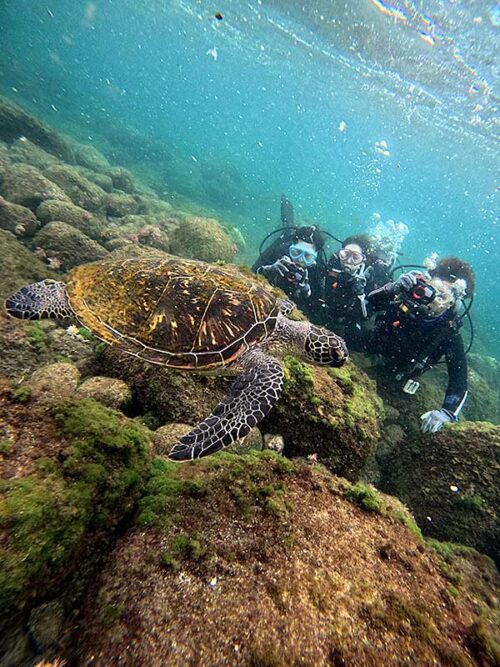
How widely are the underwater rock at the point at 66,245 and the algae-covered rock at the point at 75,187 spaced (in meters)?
5.16

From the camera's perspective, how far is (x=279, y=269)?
316 inches

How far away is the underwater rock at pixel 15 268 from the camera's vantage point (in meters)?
4.85

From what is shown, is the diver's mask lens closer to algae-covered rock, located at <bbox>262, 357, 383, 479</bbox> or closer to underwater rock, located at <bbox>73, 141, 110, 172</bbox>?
algae-covered rock, located at <bbox>262, 357, 383, 479</bbox>

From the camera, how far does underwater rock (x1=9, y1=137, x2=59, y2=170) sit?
12.8 m

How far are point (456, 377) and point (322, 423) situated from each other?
5.05 metres

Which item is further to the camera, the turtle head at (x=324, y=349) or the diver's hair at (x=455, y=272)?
the diver's hair at (x=455, y=272)

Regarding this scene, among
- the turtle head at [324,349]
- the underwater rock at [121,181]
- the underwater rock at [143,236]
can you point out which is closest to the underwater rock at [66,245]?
the underwater rock at [143,236]

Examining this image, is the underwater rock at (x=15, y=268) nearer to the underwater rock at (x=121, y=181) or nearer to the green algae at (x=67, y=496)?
the green algae at (x=67, y=496)

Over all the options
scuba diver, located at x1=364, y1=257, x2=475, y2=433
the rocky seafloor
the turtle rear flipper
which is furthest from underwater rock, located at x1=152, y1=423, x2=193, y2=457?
scuba diver, located at x1=364, y1=257, x2=475, y2=433

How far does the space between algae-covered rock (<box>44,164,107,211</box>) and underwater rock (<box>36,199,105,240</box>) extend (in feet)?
11.7

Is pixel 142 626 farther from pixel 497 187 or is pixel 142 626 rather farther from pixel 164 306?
pixel 497 187

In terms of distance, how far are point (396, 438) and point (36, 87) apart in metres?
48.7

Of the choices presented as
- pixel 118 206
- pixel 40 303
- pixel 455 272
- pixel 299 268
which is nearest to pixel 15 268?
pixel 40 303

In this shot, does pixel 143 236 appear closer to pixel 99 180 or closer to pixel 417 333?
pixel 417 333
